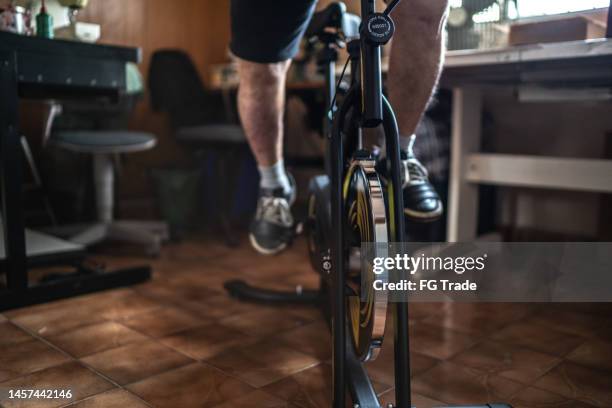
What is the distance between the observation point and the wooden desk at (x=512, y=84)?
155 cm

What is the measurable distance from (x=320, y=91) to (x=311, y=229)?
137 cm

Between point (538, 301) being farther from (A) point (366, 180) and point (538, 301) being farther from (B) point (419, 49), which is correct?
(A) point (366, 180)

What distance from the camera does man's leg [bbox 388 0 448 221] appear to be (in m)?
1.18

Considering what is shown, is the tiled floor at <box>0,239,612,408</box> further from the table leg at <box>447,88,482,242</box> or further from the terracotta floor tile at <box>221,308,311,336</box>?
the table leg at <box>447,88,482,242</box>

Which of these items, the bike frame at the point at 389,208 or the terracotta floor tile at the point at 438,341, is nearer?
the bike frame at the point at 389,208

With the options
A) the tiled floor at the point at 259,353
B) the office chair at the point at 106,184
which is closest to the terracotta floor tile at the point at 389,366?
the tiled floor at the point at 259,353

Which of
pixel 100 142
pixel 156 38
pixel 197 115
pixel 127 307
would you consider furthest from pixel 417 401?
pixel 156 38

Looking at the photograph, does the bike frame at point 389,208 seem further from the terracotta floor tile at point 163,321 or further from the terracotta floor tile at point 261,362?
the terracotta floor tile at point 163,321

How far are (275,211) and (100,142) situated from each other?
1050mm

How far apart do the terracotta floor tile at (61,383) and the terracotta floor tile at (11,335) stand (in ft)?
0.70

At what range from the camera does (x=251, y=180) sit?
3070 millimetres

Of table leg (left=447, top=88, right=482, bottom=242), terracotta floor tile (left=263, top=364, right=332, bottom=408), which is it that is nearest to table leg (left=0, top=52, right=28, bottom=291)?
terracotta floor tile (left=263, top=364, right=332, bottom=408)

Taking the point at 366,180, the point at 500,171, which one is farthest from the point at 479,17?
the point at 366,180

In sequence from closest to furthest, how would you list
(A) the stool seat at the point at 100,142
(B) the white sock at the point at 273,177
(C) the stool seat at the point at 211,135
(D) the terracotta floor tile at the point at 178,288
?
(B) the white sock at the point at 273,177
(D) the terracotta floor tile at the point at 178,288
(A) the stool seat at the point at 100,142
(C) the stool seat at the point at 211,135
